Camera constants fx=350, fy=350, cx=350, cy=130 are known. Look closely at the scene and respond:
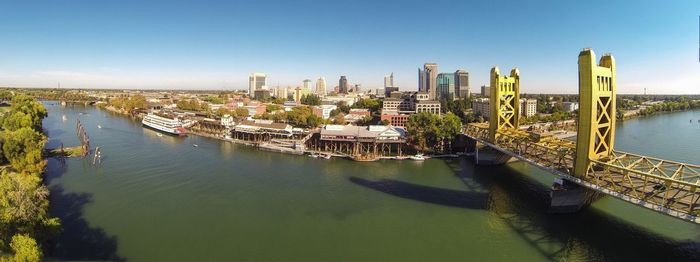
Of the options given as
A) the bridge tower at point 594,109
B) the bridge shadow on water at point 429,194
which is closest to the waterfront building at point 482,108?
the bridge shadow on water at point 429,194

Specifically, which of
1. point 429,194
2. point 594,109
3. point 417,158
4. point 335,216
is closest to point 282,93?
point 417,158

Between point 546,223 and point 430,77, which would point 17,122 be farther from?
point 430,77

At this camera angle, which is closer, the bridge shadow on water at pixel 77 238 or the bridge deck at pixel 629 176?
the bridge deck at pixel 629 176

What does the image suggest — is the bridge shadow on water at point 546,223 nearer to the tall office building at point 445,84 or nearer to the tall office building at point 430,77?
the tall office building at point 445,84

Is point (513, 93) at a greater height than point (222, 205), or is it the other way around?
point (513, 93)

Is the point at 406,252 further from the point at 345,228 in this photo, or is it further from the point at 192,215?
the point at 192,215

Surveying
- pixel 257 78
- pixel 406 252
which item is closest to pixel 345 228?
pixel 406 252

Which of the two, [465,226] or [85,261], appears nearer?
[85,261]
